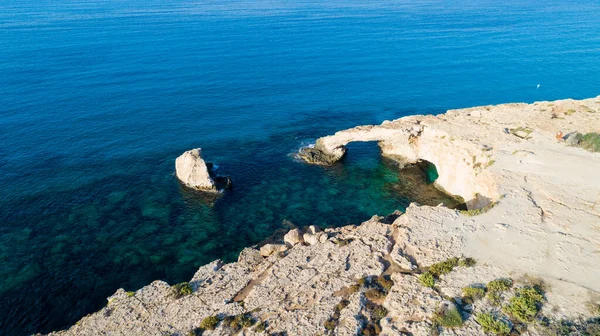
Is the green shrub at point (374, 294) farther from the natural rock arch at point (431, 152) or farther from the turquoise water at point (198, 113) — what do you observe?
the natural rock arch at point (431, 152)

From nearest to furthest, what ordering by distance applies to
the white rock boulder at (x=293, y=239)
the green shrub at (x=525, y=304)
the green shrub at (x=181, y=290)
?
the green shrub at (x=525, y=304)
the green shrub at (x=181, y=290)
the white rock boulder at (x=293, y=239)

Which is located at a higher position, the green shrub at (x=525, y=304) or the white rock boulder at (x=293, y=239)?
the green shrub at (x=525, y=304)

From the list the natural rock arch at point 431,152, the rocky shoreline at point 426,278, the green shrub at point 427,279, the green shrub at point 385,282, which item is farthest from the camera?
the natural rock arch at point 431,152

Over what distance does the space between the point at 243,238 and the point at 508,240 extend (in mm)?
27533

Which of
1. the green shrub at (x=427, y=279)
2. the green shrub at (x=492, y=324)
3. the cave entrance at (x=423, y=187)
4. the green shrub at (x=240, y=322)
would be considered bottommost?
the cave entrance at (x=423, y=187)

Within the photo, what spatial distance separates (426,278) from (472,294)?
10.8ft

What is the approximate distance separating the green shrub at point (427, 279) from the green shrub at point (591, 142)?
102 feet

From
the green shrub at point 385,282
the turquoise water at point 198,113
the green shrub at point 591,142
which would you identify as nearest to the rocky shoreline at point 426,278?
the green shrub at point 385,282

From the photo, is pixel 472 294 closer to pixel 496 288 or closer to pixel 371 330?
pixel 496 288

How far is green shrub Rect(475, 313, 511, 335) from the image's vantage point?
23.9m

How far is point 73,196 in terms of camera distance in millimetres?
50625

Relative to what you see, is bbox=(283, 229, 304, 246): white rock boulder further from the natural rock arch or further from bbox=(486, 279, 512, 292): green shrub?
the natural rock arch

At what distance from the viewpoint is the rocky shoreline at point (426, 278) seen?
1011 inches

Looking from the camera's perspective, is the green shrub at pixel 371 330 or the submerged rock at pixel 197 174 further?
the submerged rock at pixel 197 174
